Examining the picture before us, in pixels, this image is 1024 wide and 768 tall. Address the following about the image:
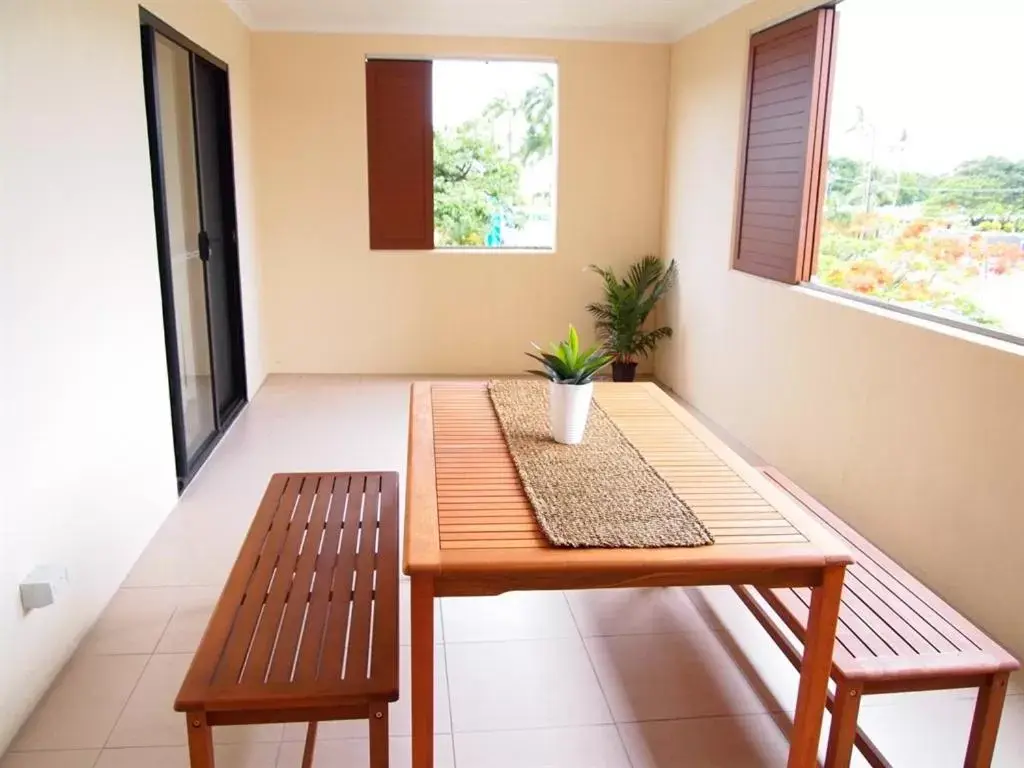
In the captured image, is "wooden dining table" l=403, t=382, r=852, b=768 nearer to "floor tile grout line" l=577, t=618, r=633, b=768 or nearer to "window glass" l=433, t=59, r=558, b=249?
"floor tile grout line" l=577, t=618, r=633, b=768

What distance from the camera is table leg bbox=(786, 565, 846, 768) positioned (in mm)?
1669

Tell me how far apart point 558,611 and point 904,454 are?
1389 millimetres

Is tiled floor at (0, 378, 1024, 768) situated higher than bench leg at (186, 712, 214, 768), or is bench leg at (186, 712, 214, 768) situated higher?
bench leg at (186, 712, 214, 768)

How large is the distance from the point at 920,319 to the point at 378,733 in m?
2.43

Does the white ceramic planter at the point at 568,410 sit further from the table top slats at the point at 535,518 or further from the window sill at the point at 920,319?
the window sill at the point at 920,319

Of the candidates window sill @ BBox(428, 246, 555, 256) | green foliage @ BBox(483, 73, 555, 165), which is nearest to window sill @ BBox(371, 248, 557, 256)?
window sill @ BBox(428, 246, 555, 256)

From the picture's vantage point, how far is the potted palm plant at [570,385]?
2.09 meters

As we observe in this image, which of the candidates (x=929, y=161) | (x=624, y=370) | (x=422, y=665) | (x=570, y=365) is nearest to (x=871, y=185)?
(x=929, y=161)

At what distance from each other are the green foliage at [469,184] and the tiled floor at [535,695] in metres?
3.27

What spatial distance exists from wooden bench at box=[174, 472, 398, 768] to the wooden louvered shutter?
2433 mm

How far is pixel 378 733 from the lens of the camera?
1.65 meters

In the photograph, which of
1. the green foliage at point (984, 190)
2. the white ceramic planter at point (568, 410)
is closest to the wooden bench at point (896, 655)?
the white ceramic planter at point (568, 410)

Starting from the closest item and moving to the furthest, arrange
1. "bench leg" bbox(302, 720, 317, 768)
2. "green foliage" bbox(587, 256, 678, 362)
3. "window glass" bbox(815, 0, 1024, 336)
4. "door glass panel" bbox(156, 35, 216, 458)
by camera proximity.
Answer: "bench leg" bbox(302, 720, 317, 768), "window glass" bbox(815, 0, 1024, 336), "door glass panel" bbox(156, 35, 216, 458), "green foliage" bbox(587, 256, 678, 362)

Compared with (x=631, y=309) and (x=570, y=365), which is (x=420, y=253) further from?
(x=570, y=365)
